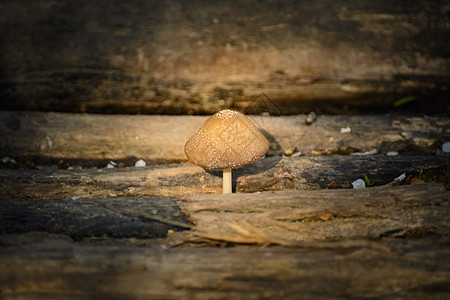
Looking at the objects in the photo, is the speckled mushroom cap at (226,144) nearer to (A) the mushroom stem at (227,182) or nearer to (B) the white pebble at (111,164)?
(A) the mushroom stem at (227,182)

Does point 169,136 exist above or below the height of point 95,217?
above

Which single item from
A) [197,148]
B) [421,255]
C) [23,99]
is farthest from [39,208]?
[421,255]

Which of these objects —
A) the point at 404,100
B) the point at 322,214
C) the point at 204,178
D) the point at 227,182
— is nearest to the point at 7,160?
the point at 204,178

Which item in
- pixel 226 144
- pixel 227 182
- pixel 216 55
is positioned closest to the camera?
pixel 226 144

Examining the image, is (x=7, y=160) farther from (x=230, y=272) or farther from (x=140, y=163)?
(x=230, y=272)

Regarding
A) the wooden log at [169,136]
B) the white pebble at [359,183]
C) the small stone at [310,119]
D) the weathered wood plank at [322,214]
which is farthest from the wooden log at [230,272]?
the small stone at [310,119]

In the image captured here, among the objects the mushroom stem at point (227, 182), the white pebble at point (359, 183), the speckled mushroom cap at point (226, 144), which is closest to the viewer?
the speckled mushroom cap at point (226, 144)

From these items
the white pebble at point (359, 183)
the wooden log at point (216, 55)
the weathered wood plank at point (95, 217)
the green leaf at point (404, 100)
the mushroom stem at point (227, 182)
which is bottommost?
the weathered wood plank at point (95, 217)
